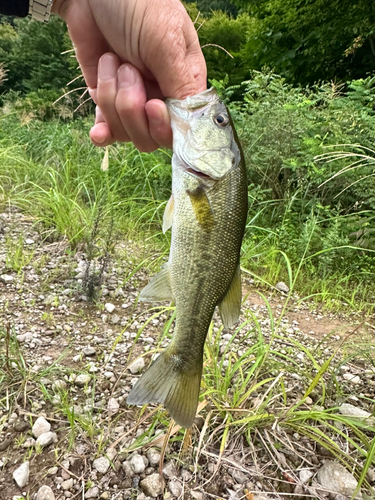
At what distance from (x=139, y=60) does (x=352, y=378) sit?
2205 millimetres

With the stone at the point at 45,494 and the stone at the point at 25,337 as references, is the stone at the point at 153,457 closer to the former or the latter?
the stone at the point at 45,494

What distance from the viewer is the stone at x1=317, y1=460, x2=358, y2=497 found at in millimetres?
1551

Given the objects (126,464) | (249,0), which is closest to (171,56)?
(126,464)

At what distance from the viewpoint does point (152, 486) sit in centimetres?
154

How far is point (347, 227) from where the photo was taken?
12.6 feet

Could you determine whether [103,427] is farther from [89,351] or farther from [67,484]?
[89,351]

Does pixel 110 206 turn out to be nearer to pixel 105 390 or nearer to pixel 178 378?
pixel 105 390

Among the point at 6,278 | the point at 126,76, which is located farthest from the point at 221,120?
the point at 6,278

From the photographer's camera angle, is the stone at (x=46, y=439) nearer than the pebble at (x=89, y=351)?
Yes

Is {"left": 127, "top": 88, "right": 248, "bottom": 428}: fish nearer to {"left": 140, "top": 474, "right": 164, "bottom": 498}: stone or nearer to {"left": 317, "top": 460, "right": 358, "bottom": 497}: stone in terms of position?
{"left": 140, "top": 474, "right": 164, "bottom": 498}: stone

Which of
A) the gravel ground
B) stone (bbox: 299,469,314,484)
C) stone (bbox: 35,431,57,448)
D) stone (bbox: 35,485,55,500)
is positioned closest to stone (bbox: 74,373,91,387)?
the gravel ground

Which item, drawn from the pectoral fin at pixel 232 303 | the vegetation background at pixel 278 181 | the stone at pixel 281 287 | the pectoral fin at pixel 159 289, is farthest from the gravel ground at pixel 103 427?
the vegetation background at pixel 278 181

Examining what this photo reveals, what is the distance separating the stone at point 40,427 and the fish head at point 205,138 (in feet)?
4.61

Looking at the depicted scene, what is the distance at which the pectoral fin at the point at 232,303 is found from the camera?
1.32m
